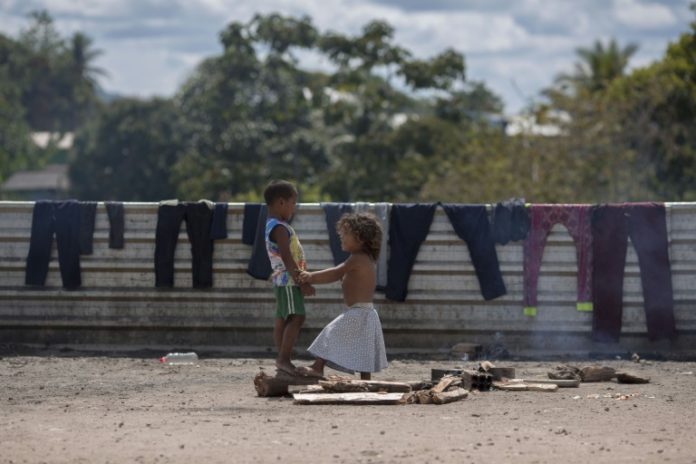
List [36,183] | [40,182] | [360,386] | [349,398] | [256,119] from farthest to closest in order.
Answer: [40,182] → [36,183] → [256,119] → [360,386] → [349,398]

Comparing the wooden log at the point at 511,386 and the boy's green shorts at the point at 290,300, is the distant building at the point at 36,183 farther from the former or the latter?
the wooden log at the point at 511,386

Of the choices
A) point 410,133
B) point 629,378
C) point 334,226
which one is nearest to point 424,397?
point 629,378

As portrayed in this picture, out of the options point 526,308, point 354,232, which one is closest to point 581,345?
point 526,308

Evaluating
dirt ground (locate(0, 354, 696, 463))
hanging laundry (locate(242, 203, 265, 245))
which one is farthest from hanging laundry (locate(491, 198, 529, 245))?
dirt ground (locate(0, 354, 696, 463))

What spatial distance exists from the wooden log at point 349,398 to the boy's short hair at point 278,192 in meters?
1.80

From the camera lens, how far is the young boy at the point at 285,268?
10.9m

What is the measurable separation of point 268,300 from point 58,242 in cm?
244

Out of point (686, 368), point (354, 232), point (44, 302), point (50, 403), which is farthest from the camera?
point (44, 302)

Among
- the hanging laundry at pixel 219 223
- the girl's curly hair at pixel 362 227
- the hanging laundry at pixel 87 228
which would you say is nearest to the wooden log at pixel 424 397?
the girl's curly hair at pixel 362 227

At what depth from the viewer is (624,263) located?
14.6m

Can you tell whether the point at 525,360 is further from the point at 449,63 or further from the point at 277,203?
the point at 449,63

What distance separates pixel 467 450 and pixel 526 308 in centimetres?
690

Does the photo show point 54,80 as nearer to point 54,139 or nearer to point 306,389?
point 54,139

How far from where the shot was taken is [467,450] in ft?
26.0
